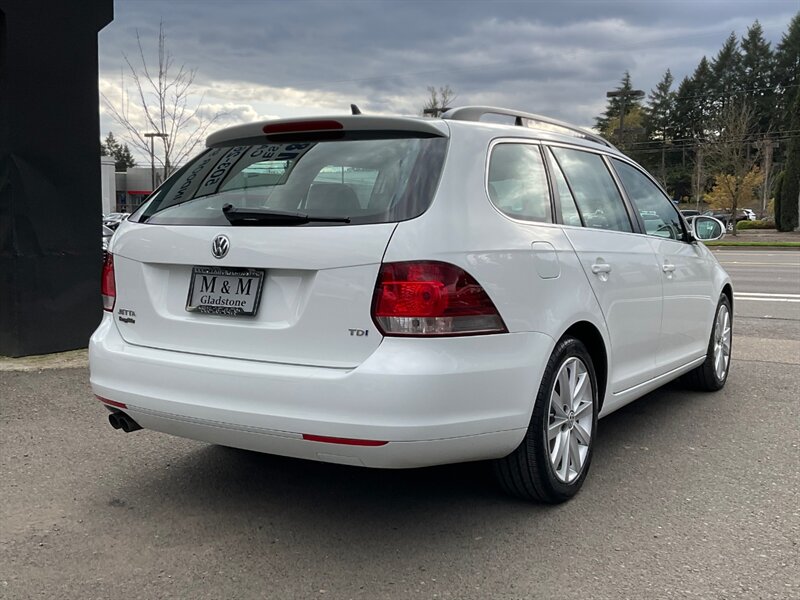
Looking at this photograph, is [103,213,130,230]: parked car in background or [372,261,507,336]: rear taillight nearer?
[372,261,507,336]: rear taillight

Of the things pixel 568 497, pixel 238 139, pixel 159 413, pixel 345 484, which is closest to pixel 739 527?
pixel 568 497

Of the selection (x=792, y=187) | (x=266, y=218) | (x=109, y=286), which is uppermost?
(x=792, y=187)

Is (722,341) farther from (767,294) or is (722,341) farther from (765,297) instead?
(767,294)

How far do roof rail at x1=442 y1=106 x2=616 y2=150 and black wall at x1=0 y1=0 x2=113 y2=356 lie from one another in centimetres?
460

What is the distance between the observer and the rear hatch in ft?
9.50

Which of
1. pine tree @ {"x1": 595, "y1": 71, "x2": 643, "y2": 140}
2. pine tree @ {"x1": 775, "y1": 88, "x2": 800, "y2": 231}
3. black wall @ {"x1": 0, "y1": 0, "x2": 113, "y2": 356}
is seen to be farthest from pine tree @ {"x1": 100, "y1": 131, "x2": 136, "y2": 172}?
black wall @ {"x1": 0, "y1": 0, "x2": 113, "y2": 356}

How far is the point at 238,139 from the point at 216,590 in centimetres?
203

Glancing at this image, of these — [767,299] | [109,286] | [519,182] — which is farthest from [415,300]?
[767,299]

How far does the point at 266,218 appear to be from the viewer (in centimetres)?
307

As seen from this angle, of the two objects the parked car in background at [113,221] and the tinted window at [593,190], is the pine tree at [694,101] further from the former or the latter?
the tinted window at [593,190]

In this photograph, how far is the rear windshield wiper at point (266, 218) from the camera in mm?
3010

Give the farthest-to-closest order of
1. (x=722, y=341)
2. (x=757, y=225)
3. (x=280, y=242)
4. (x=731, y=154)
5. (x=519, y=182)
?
(x=757, y=225) → (x=731, y=154) → (x=722, y=341) → (x=519, y=182) → (x=280, y=242)

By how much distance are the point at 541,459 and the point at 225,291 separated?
1.55 meters

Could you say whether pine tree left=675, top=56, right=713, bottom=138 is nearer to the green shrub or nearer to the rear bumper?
the green shrub
